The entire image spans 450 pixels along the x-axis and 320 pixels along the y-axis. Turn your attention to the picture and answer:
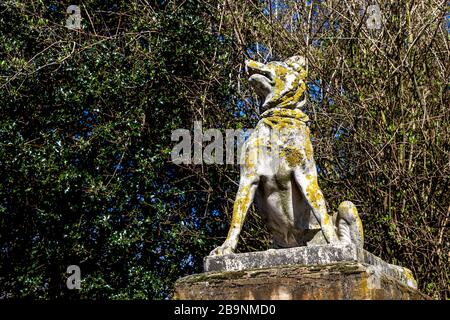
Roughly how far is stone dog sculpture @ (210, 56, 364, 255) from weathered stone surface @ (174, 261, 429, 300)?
1.12 feet

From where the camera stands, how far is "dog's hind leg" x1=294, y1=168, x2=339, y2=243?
21.1 feet

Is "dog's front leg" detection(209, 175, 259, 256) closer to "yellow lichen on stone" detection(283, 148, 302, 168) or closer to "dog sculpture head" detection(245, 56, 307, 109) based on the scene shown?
"yellow lichen on stone" detection(283, 148, 302, 168)

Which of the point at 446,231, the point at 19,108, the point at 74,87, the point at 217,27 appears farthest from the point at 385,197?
the point at 19,108

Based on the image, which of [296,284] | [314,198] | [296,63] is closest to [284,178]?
[314,198]

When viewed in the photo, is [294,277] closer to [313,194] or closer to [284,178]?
[313,194]

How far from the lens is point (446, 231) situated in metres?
11.0

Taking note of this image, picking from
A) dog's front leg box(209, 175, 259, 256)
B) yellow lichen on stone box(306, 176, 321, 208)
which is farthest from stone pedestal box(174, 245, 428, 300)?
yellow lichen on stone box(306, 176, 321, 208)

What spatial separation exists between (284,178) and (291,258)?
78cm

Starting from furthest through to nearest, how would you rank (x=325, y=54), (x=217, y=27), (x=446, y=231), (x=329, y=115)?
(x=217, y=27)
(x=325, y=54)
(x=329, y=115)
(x=446, y=231)

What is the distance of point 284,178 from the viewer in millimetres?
6645

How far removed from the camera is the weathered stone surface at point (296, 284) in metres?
5.86

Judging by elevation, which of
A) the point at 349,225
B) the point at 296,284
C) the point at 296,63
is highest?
the point at 296,63

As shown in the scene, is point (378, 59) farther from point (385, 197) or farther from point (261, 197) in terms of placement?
point (261, 197)
